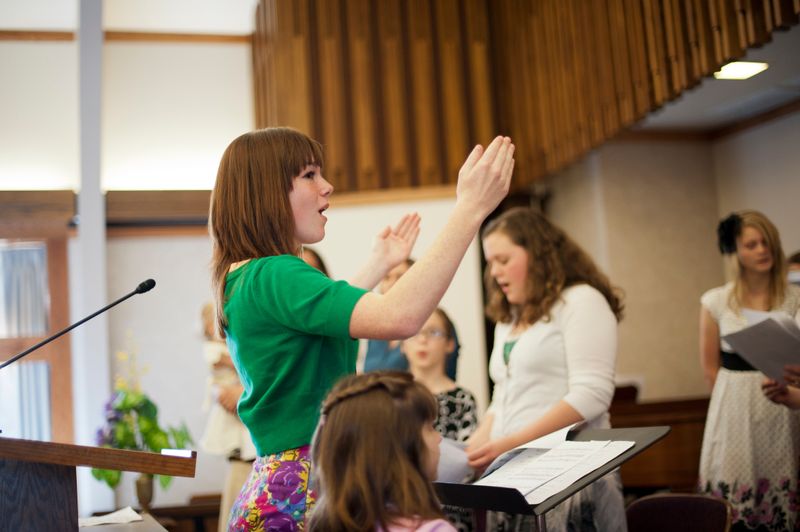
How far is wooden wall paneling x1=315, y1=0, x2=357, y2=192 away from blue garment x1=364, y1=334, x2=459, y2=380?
6.45 ft

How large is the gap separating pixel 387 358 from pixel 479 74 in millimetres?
2623

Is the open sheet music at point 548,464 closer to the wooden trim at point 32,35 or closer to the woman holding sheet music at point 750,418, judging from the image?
the woman holding sheet music at point 750,418

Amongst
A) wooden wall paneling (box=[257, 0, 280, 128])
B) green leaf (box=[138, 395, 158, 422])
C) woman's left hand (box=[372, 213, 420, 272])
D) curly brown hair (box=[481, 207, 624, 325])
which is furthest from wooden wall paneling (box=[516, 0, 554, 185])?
woman's left hand (box=[372, 213, 420, 272])

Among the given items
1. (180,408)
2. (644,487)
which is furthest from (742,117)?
(180,408)

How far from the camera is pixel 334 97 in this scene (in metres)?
5.80

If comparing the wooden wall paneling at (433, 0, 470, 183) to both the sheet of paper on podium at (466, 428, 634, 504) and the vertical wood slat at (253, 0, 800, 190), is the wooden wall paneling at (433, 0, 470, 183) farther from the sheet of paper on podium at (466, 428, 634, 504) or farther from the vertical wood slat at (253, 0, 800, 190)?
the sheet of paper on podium at (466, 428, 634, 504)

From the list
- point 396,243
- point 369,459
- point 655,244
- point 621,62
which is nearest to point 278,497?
point 369,459

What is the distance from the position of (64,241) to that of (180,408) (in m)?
1.38

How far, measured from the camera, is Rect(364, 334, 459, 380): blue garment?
388 centimetres

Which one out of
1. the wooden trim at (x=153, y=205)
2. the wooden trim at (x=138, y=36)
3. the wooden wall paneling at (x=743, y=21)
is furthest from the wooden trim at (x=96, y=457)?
the wooden trim at (x=138, y=36)

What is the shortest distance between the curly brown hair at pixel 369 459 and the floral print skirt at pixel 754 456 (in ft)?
8.43

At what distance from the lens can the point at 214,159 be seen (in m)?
6.46

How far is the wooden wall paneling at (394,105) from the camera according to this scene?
5852mm

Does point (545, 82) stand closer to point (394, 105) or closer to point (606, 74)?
point (606, 74)
